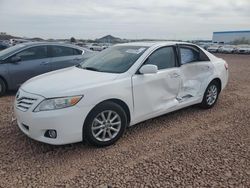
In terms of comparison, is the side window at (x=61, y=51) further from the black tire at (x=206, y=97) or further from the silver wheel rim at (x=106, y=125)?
the silver wheel rim at (x=106, y=125)

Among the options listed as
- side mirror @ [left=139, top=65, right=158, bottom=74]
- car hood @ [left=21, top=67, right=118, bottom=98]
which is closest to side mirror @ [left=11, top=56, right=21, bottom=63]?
car hood @ [left=21, top=67, right=118, bottom=98]

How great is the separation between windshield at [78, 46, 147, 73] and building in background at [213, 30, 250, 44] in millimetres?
72956

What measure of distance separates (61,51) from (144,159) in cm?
506

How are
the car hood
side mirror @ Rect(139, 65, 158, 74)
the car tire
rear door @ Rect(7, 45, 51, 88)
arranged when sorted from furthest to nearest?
rear door @ Rect(7, 45, 51, 88), side mirror @ Rect(139, 65, 158, 74), the car tire, the car hood

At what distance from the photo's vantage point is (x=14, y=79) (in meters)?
6.62

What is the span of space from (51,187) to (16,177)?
0.49 meters

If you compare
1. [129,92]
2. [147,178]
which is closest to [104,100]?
[129,92]

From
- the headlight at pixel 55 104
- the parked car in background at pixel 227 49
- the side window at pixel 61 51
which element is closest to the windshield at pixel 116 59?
the headlight at pixel 55 104

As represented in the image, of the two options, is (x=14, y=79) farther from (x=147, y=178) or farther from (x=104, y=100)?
(x=147, y=178)

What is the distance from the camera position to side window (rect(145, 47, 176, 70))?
427 centimetres

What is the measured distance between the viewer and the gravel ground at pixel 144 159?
9.45 ft

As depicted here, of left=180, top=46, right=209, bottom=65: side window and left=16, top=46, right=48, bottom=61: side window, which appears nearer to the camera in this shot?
left=180, top=46, right=209, bottom=65: side window

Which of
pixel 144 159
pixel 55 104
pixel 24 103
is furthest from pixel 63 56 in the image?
pixel 144 159

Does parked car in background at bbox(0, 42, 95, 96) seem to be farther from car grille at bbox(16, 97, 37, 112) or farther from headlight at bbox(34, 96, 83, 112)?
headlight at bbox(34, 96, 83, 112)
